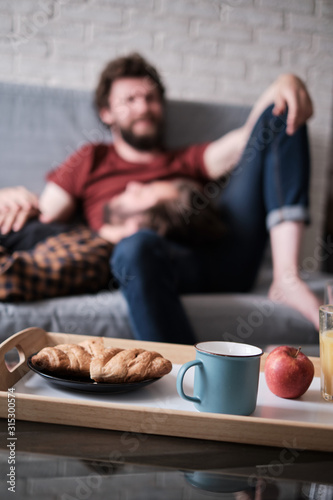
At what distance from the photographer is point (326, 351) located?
70 centimetres

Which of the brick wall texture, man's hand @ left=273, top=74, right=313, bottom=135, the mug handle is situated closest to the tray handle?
the mug handle

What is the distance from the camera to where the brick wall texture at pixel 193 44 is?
2113 millimetres

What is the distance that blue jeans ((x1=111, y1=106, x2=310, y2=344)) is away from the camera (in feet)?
4.43

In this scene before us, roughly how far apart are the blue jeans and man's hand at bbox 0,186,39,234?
475mm

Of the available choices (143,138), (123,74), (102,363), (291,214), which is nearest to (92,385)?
(102,363)

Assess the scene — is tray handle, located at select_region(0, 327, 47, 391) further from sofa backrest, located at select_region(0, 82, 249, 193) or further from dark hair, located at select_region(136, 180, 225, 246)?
sofa backrest, located at select_region(0, 82, 249, 193)

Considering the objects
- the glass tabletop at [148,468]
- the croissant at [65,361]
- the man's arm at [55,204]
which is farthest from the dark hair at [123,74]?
the glass tabletop at [148,468]

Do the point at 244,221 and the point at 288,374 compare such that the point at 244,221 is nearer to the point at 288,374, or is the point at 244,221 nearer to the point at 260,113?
the point at 260,113

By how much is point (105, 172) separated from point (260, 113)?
577 mm

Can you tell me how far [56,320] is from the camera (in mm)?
1332

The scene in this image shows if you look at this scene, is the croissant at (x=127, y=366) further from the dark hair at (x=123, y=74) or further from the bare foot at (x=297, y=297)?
the dark hair at (x=123, y=74)

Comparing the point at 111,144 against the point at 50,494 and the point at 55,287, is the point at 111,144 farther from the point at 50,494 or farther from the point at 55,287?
the point at 50,494

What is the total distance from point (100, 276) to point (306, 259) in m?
1.16

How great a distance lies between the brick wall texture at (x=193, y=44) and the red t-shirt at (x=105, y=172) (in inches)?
17.3
